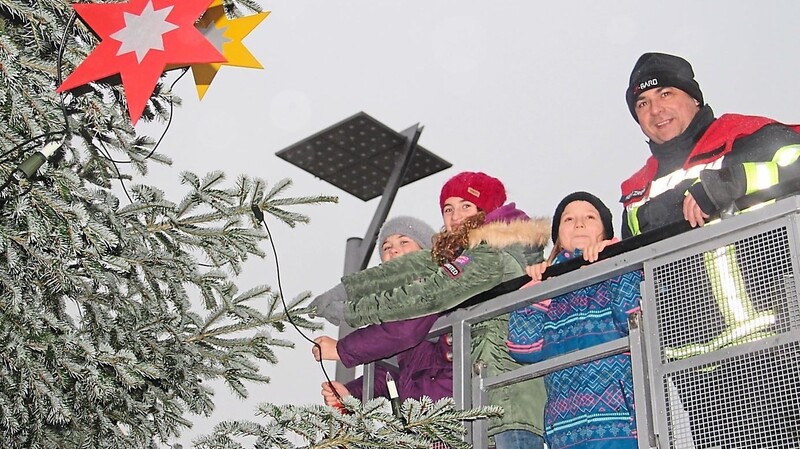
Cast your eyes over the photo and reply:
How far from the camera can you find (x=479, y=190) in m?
4.80

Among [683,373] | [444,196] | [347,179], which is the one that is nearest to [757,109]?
[347,179]

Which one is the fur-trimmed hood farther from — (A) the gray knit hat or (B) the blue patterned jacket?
(A) the gray knit hat

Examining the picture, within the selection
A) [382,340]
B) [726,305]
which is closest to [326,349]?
[382,340]

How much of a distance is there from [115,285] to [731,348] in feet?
7.49

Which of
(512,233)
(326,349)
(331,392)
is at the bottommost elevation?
(331,392)

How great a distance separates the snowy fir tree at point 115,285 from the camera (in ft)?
11.1

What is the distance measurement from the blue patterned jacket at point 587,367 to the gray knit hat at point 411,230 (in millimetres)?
1208

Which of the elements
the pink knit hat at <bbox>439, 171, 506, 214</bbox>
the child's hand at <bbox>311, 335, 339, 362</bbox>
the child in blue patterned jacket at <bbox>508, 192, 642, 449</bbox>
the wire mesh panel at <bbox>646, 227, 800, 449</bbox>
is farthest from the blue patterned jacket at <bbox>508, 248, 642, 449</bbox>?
the child's hand at <bbox>311, 335, 339, 362</bbox>

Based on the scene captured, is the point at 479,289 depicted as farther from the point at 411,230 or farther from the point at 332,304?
the point at 411,230

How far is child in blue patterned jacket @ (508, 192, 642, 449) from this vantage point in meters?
3.53

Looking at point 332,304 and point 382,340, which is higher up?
point 332,304

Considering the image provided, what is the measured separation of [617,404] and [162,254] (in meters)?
1.85

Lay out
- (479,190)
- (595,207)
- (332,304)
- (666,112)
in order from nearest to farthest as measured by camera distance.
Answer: (595,207) < (666,112) < (332,304) < (479,190)

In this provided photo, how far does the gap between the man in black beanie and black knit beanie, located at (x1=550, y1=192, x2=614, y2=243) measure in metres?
0.15
